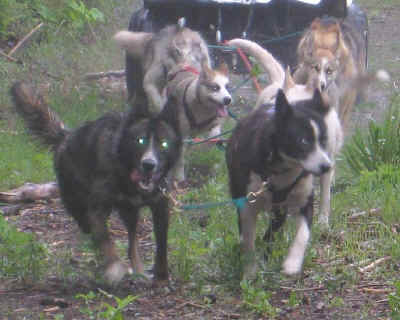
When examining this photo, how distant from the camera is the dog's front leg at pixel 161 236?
14.7ft

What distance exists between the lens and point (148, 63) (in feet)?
32.8

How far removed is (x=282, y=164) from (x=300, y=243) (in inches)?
18.8

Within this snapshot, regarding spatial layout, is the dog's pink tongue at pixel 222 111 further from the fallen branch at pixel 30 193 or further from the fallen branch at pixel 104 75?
the fallen branch at pixel 104 75

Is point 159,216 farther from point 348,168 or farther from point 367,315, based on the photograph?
point 348,168

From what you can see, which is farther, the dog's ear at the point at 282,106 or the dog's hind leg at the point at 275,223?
the dog's hind leg at the point at 275,223

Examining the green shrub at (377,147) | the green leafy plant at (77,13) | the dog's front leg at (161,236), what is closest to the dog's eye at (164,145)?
the dog's front leg at (161,236)

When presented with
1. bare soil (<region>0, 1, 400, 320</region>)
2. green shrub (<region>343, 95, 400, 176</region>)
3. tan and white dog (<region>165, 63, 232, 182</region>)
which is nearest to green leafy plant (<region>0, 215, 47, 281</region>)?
bare soil (<region>0, 1, 400, 320</region>)

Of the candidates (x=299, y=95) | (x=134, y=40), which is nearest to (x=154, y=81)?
(x=134, y=40)

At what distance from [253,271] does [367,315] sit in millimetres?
733

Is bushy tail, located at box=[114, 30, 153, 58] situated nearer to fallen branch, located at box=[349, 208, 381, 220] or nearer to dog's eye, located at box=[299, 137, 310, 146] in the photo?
fallen branch, located at box=[349, 208, 381, 220]

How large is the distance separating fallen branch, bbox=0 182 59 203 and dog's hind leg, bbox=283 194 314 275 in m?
2.74

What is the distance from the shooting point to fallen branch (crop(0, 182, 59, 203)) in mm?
6371

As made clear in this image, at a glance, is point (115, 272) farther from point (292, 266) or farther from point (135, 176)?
point (292, 266)

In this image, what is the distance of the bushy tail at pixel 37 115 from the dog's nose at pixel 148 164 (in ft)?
3.59
